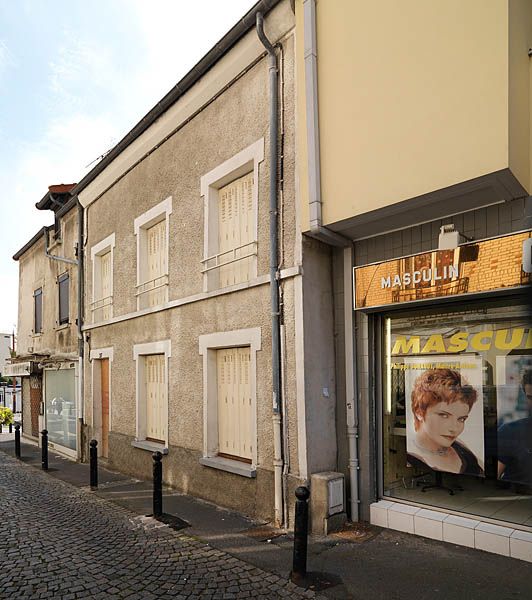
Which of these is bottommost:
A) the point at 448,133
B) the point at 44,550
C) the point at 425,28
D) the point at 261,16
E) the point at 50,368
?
the point at 44,550

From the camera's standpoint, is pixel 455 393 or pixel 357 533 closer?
pixel 455 393

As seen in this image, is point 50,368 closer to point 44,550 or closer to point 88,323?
point 88,323

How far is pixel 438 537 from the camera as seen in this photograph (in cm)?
565

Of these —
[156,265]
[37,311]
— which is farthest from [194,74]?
[37,311]

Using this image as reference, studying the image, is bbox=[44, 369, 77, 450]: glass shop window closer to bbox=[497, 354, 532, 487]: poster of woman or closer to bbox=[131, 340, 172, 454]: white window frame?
bbox=[131, 340, 172, 454]: white window frame

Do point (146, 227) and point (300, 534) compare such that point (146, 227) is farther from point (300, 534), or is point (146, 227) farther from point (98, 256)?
point (300, 534)

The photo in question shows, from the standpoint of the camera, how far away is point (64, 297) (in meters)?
15.3

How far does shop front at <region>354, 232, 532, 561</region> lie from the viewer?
523 cm

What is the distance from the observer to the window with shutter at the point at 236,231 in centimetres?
786

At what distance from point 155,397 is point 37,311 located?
32.2 ft

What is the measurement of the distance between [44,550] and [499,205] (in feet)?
20.7

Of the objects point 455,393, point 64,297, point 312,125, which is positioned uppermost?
point 312,125

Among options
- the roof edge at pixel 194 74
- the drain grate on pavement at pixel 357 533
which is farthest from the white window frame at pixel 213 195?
the drain grate on pavement at pixel 357 533

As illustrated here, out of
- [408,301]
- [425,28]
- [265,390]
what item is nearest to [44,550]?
[265,390]
